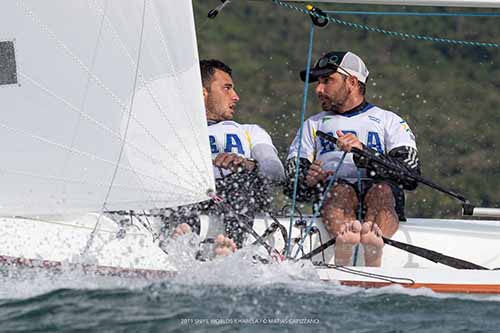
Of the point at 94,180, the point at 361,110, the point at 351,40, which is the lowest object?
the point at 94,180

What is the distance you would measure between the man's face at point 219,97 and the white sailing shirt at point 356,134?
0.34 meters

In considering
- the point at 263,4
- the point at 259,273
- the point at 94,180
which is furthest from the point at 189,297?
the point at 263,4

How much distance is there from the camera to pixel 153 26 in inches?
179

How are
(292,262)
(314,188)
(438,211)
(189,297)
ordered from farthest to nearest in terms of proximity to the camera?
(438,211)
(314,188)
(292,262)
(189,297)

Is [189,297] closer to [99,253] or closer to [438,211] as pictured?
[99,253]

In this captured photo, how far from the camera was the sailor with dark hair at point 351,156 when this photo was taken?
495cm

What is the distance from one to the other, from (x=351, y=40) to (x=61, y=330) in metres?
9.89

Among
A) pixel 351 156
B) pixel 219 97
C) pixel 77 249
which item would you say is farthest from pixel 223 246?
pixel 219 97

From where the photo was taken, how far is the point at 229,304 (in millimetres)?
4219

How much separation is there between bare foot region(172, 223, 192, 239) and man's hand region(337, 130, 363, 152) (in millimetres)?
632

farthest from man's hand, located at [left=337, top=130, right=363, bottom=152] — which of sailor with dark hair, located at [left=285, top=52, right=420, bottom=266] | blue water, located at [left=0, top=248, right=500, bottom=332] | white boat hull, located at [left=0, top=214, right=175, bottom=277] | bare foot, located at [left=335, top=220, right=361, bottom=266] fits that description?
white boat hull, located at [left=0, top=214, right=175, bottom=277]

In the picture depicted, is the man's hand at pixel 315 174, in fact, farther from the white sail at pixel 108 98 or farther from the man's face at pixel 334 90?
the white sail at pixel 108 98

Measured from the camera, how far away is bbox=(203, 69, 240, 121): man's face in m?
5.29

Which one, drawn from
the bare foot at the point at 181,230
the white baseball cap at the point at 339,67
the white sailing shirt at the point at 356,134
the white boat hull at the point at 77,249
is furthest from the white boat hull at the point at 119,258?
the white baseball cap at the point at 339,67
